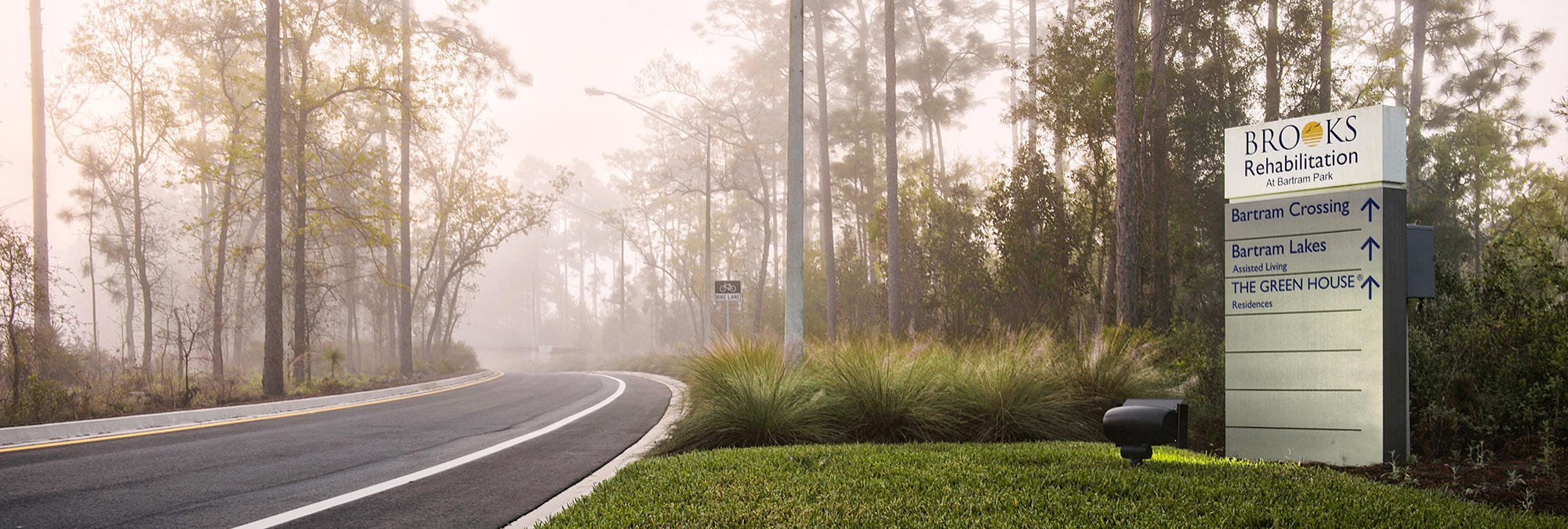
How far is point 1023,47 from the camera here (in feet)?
129

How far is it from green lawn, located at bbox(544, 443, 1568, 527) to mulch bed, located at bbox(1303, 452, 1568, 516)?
1.53 ft

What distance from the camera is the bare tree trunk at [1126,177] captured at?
46.9 ft

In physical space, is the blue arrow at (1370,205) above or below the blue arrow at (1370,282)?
above

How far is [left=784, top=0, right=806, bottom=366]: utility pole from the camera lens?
11.5 metres

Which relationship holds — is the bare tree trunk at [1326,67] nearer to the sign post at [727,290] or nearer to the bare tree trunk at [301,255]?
the sign post at [727,290]

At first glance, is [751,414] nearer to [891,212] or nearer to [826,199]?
[891,212]

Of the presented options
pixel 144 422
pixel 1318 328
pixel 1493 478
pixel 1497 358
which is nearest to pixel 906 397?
pixel 1318 328

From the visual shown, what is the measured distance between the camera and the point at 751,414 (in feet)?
25.2

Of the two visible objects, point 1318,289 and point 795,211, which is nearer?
point 1318,289

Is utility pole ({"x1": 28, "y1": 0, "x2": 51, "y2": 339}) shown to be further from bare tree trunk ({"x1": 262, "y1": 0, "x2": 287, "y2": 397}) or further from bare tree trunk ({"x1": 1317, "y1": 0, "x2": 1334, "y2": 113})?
bare tree trunk ({"x1": 1317, "y1": 0, "x2": 1334, "y2": 113})

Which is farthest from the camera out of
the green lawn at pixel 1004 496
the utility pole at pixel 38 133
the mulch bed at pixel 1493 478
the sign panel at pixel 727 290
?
the sign panel at pixel 727 290

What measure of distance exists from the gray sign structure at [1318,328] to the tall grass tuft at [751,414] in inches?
149

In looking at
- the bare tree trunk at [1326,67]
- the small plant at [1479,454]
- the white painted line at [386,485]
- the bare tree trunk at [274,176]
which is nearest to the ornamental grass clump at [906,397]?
the white painted line at [386,485]

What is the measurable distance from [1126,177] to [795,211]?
6.53 meters
